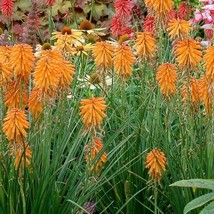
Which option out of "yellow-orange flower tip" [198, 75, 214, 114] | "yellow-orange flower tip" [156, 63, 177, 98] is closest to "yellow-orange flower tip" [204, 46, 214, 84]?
"yellow-orange flower tip" [198, 75, 214, 114]

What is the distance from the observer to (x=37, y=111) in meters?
3.19

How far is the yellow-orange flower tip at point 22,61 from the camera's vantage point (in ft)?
10.1

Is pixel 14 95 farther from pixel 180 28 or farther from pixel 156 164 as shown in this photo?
pixel 180 28

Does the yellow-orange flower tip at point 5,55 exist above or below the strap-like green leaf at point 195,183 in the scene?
above

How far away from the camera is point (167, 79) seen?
10.4 feet

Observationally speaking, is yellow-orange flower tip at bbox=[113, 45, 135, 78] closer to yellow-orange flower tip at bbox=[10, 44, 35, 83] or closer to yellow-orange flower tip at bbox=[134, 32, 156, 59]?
yellow-orange flower tip at bbox=[134, 32, 156, 59]

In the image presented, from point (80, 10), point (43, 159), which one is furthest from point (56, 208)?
point (80, 10)

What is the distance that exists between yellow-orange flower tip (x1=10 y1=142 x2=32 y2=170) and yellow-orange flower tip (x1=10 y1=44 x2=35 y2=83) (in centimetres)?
31

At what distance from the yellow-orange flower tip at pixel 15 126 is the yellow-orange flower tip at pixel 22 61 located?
285 mm

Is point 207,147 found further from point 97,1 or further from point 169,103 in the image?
point 97,1

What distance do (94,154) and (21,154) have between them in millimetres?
341

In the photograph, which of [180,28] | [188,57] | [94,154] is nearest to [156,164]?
[94,154]

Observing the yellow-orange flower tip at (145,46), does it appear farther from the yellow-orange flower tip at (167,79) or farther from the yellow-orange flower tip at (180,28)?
the yellow-orange flower tip at (167,79)

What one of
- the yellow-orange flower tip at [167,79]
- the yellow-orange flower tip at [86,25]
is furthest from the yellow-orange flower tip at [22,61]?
the yellow-orange flower tip at [86,25]
